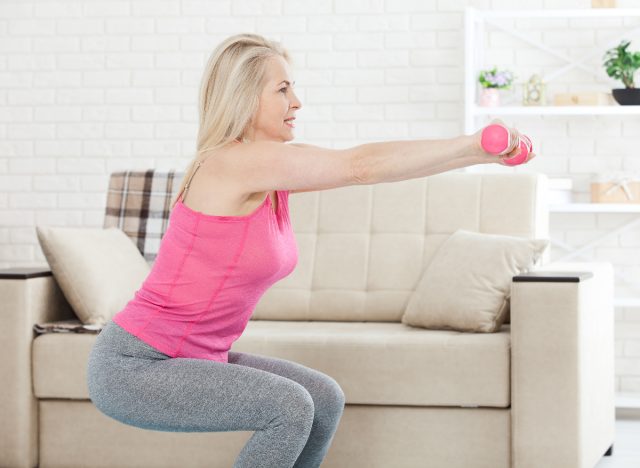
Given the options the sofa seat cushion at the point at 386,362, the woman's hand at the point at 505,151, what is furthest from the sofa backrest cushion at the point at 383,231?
the woman's hand at the point at 505,151

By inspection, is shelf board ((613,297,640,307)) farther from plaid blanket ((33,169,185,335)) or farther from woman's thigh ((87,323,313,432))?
woman's thigh ((87,323,313,432))

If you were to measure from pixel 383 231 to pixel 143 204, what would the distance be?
950mm

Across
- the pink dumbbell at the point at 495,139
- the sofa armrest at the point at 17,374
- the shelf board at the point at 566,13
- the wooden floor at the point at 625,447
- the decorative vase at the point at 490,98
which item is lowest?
the wooden floor at the point at 625,447

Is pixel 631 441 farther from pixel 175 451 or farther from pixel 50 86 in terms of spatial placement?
pixel 50 86

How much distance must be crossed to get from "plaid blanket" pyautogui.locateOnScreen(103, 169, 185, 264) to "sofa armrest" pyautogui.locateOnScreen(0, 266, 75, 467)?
69 centimetres

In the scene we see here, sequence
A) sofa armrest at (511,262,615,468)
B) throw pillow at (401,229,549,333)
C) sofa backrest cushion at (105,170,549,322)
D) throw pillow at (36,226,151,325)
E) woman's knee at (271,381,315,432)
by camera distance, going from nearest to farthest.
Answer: woman's knee at (271,381,315,432) → sofa armrest at (511,262,615,468) → throw pillow at (401,229,549,333) → throw pillow at (36,226,151,325) → sofa backrest cushion at (105,170,549,322)

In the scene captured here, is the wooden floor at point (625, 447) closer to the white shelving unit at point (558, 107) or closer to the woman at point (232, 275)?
the white shelving unit at point (558, 107)

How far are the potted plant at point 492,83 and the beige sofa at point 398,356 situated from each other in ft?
2.74

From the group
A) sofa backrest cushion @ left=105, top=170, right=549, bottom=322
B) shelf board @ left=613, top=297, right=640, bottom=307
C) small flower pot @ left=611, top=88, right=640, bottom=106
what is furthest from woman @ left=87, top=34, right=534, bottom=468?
Result: small flower pot @ left=611, top=88, right=640, bottom=106

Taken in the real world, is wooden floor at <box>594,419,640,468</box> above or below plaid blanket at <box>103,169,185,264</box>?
below

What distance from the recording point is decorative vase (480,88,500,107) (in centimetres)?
443

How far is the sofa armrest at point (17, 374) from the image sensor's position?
10.4 ft

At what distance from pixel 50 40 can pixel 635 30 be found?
9.08ft

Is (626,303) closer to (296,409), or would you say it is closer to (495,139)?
(296,409)
